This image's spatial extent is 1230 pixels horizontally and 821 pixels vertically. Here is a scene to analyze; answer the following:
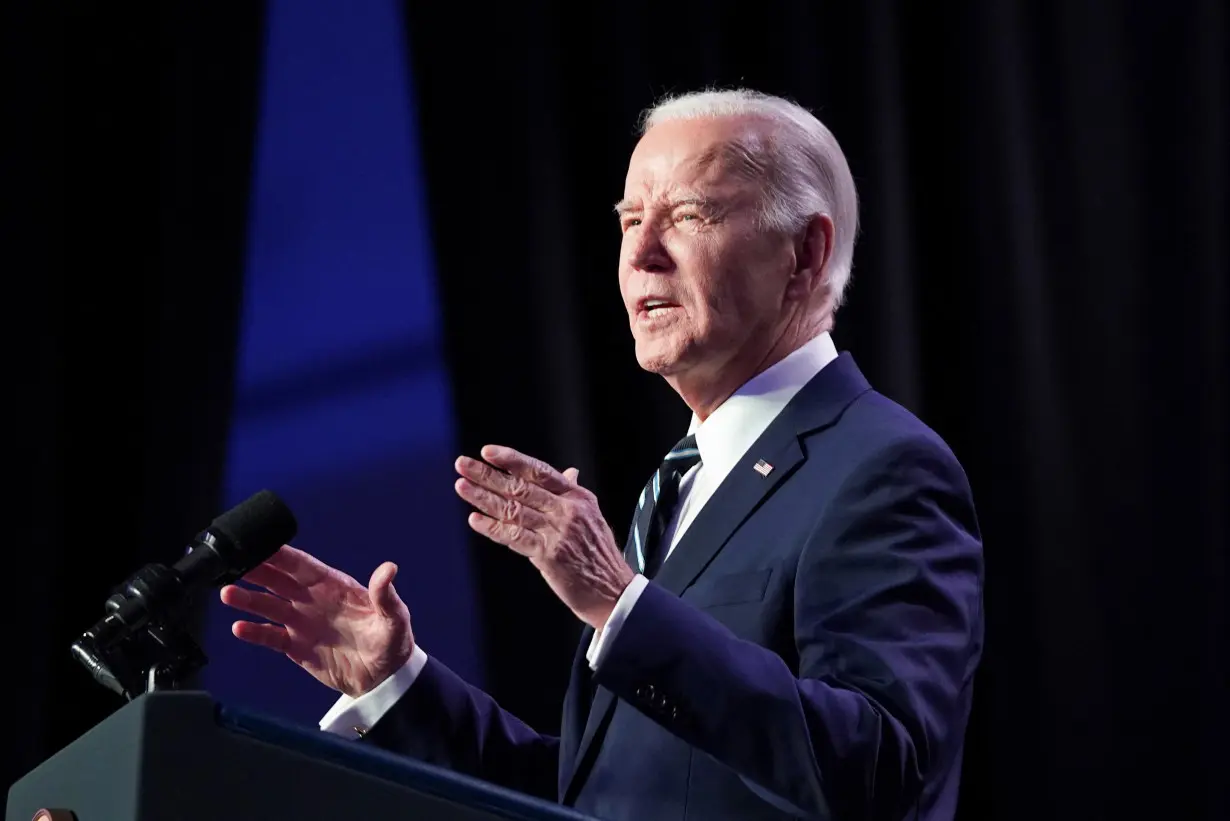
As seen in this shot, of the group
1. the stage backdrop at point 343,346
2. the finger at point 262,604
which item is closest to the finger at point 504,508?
the finger at point 262,604

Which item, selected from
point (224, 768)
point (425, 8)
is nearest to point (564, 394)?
point (425, 8)

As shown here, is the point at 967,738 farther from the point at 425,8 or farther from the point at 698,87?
the point at 425,8

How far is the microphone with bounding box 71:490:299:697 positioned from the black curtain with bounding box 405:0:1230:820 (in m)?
1.59

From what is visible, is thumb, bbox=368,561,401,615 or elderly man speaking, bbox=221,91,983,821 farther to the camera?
thumb, bbox=368,561,401,615

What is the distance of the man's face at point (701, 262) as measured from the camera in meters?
1.93

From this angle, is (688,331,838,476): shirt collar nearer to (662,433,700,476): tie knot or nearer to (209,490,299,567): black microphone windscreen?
(662,433,700,476): tie knot

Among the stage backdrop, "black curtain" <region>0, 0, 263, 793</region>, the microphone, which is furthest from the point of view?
→ the stage backdrop

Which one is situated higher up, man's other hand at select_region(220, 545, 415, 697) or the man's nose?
the man's nose

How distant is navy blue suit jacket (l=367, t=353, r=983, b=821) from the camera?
4.46ft

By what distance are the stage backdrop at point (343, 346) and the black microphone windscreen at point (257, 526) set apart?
148 cm

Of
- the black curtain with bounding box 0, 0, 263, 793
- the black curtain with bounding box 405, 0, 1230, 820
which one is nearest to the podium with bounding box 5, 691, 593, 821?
the black curtain with bounding box 405, 0, 1230, 820

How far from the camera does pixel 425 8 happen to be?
127 inches

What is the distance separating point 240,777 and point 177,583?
14.9 inches

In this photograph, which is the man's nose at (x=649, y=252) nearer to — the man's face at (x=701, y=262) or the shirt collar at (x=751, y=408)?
the man's face at (x=701, y=262)
